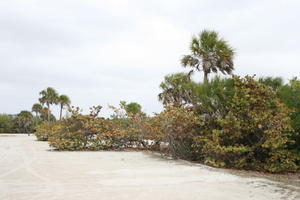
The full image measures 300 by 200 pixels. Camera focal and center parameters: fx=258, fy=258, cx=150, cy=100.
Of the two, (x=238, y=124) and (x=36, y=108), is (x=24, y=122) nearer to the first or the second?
(x=36, y=108)

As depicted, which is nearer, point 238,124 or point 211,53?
point 238,124

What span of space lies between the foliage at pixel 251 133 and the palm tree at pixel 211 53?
6512mm

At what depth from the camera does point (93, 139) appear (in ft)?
43.7

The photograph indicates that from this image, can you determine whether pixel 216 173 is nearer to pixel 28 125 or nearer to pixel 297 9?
pixel 297 9

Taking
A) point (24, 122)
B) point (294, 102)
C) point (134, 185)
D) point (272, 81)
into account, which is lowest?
point (134, 185)

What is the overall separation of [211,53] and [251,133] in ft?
24.6

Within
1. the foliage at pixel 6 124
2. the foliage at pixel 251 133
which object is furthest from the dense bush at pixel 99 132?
the foliage at pixel 6 124

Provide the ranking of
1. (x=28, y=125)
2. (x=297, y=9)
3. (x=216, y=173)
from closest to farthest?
(x=216, y=173) → (x=297, y=9) → (x=28, y=125)

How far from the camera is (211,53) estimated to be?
1438 centimetres

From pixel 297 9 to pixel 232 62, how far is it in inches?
183

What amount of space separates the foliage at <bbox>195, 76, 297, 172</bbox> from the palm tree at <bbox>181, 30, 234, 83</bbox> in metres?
6.51

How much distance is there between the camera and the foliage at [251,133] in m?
7.18

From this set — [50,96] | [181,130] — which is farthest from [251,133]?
[50,96]

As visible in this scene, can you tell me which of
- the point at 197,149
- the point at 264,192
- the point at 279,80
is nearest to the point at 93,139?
the point at 197,149
